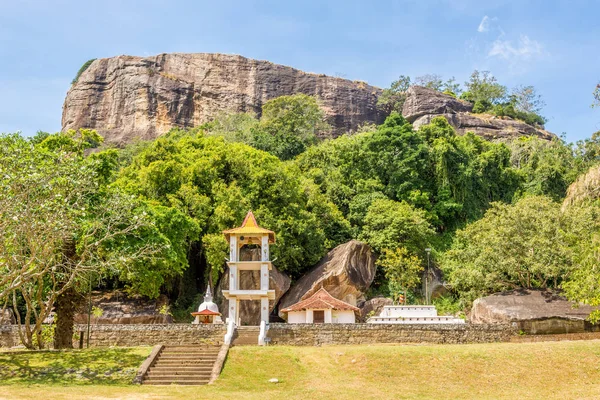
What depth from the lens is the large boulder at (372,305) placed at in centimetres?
3551

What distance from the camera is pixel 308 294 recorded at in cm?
3416

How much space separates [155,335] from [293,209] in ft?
46.9

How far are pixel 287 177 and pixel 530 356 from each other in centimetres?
2064

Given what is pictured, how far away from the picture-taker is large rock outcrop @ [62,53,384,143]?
68562 mm

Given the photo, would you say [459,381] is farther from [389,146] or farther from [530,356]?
[389,146]

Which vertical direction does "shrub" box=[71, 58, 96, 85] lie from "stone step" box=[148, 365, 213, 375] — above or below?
above

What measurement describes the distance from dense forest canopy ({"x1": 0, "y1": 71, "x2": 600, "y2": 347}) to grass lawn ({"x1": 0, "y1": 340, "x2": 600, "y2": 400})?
3.48m

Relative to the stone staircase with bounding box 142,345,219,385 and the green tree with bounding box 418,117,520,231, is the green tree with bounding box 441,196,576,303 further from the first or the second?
the stone staircase with bounding box 142,345,219,385

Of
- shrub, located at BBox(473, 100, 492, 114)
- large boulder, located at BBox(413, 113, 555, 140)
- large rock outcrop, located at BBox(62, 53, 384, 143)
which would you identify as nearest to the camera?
large boulder, located at BBox(413, 113, 555, 140)

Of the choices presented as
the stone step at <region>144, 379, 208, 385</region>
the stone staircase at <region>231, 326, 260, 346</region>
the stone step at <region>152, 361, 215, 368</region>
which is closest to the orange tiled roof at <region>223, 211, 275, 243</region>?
the stone staircase at <region>231, 326, 260, 346</region>

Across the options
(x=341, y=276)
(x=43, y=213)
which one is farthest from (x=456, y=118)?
(x=43, y=213)

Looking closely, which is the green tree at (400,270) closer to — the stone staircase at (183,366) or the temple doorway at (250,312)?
the temple doorway at (250,312)

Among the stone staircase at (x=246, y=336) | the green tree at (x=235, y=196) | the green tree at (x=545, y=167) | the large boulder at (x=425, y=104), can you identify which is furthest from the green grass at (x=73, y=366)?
the large boulder at (x=425, y=104)

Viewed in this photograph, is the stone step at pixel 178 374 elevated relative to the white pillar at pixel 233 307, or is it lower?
lower
